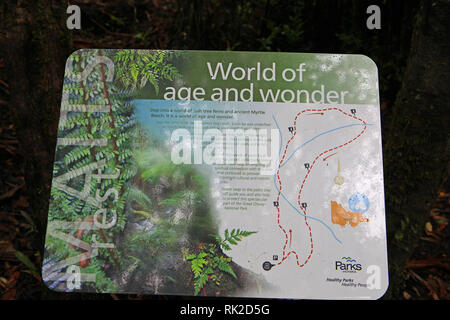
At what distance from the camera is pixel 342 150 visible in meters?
1.06

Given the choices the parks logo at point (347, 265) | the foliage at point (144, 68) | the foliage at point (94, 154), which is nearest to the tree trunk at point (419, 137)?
the parks logo at point (347, 265)

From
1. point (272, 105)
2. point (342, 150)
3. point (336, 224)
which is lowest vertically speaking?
point (336, 224)

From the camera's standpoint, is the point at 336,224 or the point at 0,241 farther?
the point at 0,241

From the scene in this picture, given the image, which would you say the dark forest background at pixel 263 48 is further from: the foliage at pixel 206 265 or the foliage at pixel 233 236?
the foliage at pixel 233 236

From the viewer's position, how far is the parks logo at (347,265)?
3.36 feet

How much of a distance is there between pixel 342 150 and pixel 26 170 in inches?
45.1

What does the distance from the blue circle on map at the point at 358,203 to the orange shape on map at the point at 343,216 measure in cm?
2

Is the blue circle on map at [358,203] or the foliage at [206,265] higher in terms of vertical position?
the blue circle on map at [358,203]

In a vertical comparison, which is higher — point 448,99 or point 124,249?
point 448,99

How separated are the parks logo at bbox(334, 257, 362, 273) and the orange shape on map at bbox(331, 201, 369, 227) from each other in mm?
110

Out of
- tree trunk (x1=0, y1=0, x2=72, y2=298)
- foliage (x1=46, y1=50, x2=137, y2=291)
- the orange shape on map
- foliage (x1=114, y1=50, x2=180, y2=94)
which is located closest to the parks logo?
the orange shape on map

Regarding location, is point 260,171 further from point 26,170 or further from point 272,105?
point 26,170
